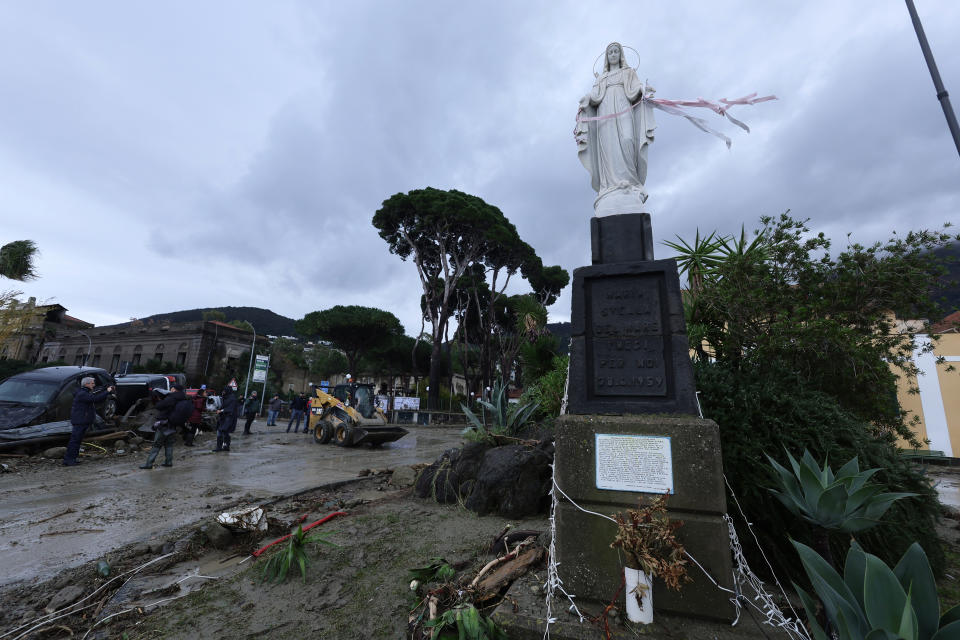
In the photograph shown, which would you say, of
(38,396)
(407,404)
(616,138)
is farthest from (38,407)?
(407,404)

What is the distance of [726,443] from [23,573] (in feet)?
19.3

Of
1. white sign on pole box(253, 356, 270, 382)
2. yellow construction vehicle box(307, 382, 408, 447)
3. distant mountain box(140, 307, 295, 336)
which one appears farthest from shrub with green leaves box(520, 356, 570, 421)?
distant mountain box(140, 307, 295, 336)

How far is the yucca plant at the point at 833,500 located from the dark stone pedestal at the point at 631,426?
1.15 ft

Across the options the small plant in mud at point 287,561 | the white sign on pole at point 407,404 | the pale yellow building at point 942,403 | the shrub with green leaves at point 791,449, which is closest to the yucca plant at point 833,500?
the shrub with green leaves at point 791,449

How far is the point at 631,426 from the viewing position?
2.41 meters

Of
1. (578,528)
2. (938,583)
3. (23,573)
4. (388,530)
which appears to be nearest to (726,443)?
(578,528)

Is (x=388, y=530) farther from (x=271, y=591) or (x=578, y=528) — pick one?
(x=578, y=528)

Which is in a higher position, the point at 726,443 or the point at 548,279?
the point at 548,279

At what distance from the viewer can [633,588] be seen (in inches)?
78.0

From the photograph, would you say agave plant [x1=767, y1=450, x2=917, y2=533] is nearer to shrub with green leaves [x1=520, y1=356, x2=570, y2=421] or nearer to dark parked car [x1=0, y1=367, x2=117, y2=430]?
shrub with green leaves [x1=520, y1=356, x2=570, y2=421]

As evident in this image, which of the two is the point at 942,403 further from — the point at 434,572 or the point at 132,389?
the point at 132,389

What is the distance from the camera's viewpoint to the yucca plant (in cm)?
186

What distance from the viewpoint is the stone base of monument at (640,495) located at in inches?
83.4

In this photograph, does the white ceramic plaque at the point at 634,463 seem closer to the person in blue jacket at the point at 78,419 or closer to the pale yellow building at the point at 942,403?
the person in blue jacket at the point at 78,419
